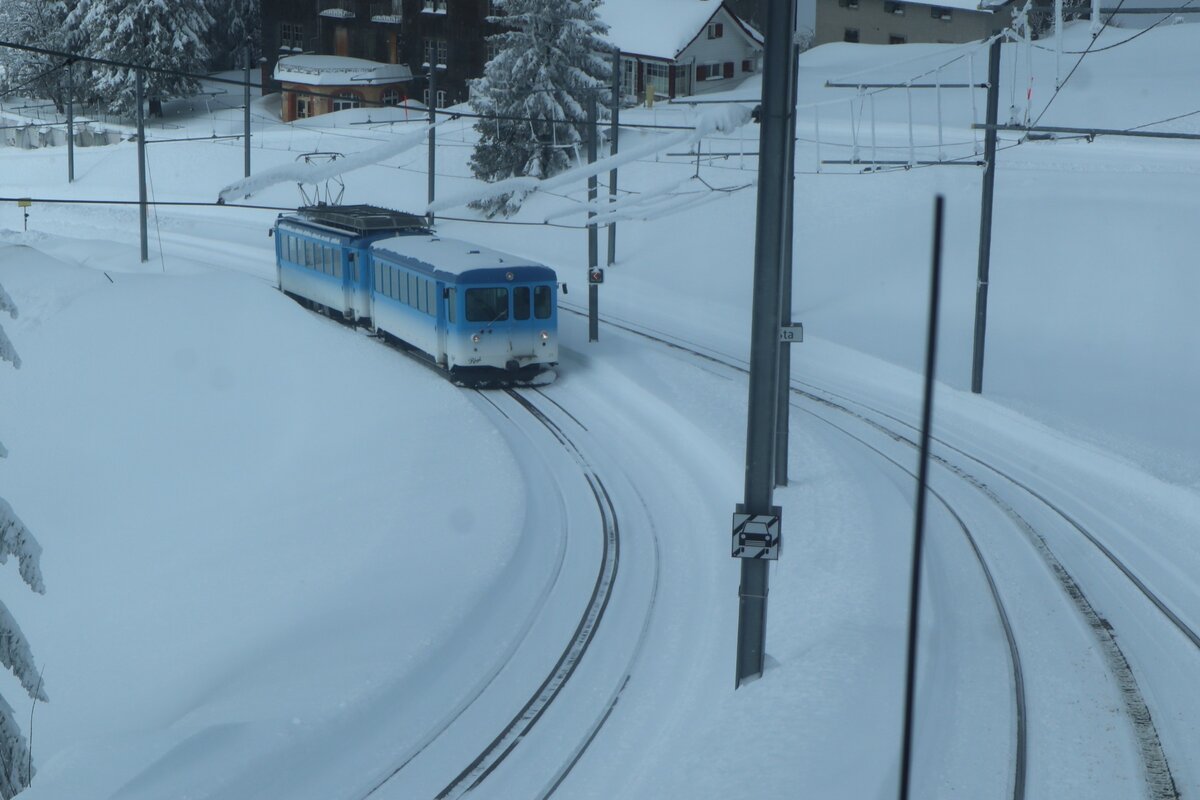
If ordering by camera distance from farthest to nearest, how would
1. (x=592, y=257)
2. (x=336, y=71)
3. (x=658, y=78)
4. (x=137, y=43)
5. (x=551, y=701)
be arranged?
(x=137, y=43) < (x=336, y=71) < (x=658, y=78) < (x=592, y=257) < (x=551, y=701)

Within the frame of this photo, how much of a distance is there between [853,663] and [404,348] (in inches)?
675

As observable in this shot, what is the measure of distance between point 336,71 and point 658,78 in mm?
16520

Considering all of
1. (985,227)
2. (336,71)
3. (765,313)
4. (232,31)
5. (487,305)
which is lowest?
(487,305)

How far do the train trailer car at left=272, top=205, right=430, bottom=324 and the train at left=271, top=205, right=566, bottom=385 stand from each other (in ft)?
0.12

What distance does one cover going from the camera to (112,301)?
32.4 m

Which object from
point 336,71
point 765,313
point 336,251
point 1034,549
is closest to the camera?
point 765,313

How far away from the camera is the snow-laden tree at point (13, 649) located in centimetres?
1161

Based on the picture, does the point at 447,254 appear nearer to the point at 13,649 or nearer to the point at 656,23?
the point at 13,649

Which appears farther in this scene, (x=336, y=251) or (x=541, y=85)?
(x=541, y=85)

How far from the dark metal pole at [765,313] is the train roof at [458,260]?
12.8 meters

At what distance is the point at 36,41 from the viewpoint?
2808 inches

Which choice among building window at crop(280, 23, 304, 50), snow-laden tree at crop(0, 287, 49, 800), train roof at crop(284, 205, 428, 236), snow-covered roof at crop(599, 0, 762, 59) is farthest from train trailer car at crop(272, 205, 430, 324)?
building window at crop(280, 23, 304, 50)

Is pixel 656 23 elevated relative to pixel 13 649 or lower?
elevated

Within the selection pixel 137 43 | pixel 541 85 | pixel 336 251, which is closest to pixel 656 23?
pixel 541 85
